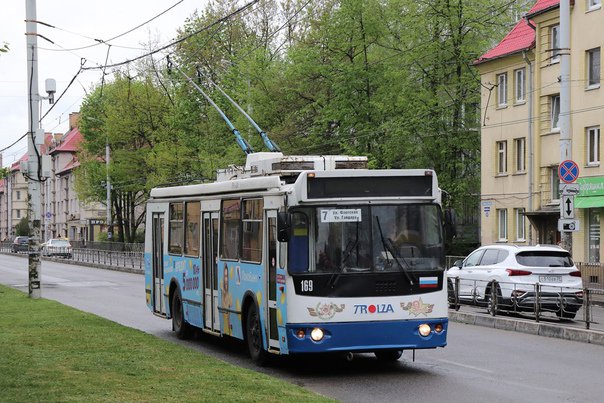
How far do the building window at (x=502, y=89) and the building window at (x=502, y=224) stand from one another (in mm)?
4924

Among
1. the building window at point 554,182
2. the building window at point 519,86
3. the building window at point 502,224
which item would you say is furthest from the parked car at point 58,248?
the building window at point 554,182

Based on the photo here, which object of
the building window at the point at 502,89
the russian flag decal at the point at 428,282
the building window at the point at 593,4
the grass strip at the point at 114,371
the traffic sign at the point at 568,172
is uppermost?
the building window at the point at 593,4

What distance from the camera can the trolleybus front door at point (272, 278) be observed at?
14.0 meters

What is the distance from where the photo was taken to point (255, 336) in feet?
49.1

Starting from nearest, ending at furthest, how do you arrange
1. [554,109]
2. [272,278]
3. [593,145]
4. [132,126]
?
[272,278] → [593,145] → [554,109] → [132,126]

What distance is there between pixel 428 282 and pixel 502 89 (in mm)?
38055

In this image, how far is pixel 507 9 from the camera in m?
51.2

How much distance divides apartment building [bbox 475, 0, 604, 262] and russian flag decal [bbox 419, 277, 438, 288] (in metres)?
26.1

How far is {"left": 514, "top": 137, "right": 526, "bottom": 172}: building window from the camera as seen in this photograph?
48.8m

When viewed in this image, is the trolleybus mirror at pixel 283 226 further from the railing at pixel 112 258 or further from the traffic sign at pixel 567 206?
the railing at pixel 112 258

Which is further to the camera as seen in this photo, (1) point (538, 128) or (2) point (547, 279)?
(1) point (538, 128)

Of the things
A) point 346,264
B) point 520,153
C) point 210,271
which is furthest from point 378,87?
point 346,264

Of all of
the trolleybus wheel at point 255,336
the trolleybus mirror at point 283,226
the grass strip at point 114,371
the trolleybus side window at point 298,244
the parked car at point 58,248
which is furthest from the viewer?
the parked car at point 58,248

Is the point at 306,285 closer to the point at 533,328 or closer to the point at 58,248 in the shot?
the point at 533,328
